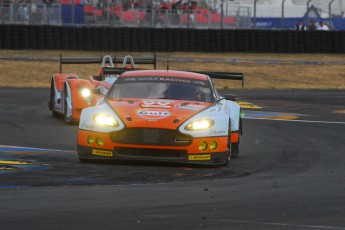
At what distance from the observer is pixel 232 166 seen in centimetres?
1120

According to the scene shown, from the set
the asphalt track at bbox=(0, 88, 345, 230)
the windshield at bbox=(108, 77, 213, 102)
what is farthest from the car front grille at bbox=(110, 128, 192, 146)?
the windshield at bbox=(108, 77, 213, 102)

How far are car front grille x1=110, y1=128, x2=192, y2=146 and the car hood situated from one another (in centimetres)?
6

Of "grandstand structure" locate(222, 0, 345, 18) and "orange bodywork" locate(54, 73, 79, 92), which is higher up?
"grandstand structure" locate(222, 0, 345, 18)

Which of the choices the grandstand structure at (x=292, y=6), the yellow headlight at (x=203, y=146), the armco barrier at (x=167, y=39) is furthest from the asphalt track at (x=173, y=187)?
the grandstand structure at (x=292, y=6)

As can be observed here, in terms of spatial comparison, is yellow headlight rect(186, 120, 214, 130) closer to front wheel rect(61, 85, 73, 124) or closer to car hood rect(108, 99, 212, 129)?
car hood rect(108, 99, 212, 129)

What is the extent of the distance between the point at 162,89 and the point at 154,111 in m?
1.23

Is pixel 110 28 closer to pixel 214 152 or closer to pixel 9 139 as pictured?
pixel 9 139

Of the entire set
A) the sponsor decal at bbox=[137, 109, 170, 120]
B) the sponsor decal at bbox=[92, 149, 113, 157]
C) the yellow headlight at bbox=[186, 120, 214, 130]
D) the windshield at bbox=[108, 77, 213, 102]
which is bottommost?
the sponsor decal at bbox=[92, 149, 113, 157]

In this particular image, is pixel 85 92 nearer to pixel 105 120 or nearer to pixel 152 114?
pixel 105 120

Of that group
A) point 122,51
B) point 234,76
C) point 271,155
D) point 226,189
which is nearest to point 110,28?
point 122,51

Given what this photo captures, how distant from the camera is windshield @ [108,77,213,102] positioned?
39.5 feet

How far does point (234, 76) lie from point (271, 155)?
102 inches

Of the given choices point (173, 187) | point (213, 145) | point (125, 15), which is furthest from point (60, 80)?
point (125, 15)

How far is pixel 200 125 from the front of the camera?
1091cm
